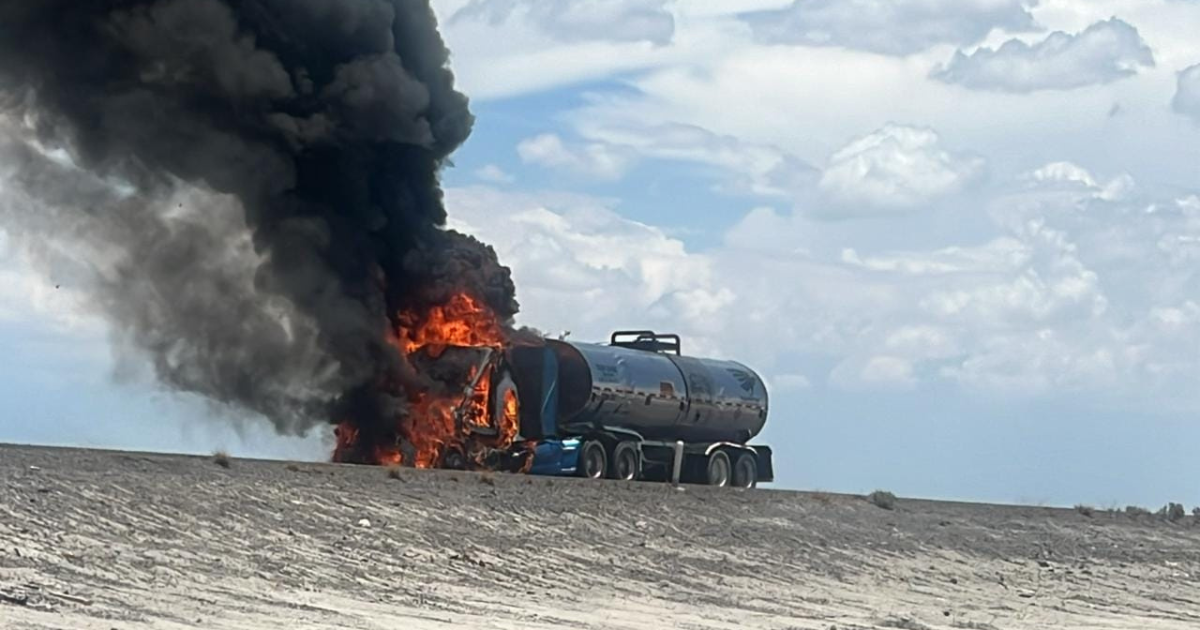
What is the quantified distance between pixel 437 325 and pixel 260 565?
20.2 metres

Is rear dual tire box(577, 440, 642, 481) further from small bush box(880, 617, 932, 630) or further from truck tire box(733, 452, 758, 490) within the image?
small bush box(880, 617, 932, 630)

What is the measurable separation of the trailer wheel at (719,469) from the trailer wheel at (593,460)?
4.70 meters

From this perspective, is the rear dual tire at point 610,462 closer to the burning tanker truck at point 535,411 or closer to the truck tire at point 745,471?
the burning tanker truck at point 535,411

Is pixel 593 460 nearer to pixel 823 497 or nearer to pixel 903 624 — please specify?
pixel 823 497

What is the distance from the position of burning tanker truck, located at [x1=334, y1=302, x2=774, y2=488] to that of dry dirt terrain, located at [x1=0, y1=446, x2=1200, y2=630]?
376cm

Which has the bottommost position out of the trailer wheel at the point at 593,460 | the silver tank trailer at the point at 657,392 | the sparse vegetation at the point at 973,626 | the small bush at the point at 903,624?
the small bush at the point at 903,624

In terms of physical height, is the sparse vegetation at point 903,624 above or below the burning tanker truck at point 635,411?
below

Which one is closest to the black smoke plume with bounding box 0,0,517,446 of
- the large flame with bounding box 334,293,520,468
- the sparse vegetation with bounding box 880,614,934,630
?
the large flame with bounding box 334,293,520,468

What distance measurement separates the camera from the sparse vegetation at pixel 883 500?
3650cm

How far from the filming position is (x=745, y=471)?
43.8 m

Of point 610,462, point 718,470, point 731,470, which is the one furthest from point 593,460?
point 731,470

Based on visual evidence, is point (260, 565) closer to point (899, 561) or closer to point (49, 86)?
point (899, 561)

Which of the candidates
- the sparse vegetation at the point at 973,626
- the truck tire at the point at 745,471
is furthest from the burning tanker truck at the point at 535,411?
the sparse vegetation at the point at 973,626

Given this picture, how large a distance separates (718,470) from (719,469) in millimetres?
72
